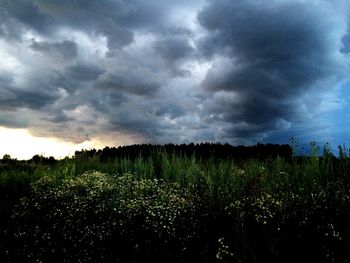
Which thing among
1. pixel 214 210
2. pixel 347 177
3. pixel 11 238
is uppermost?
pixel 347 177

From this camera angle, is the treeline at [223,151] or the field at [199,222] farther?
the treeline at [223,151]

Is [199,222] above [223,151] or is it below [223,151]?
below

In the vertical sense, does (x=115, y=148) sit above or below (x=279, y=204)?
above

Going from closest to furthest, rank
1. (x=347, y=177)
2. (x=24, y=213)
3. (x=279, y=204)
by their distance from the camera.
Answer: (x=279, y=204) < (x=347, y=177) < (x=24, y=213)

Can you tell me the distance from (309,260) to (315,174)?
4276 mm

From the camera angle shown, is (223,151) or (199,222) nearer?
(199,222)

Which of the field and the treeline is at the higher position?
the treeline

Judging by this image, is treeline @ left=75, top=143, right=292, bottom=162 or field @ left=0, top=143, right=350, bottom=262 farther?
treeline @ left=75, top=143, right=292, bottom=162

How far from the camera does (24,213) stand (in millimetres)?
10148

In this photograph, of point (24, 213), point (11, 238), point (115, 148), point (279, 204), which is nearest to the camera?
point (279, 204)

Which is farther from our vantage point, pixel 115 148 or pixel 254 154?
pixel 115 148

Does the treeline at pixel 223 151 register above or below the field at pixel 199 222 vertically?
above

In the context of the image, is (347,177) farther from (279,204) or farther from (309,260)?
(309,260)

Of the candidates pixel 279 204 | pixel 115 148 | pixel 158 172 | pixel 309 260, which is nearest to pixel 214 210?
pixel 279 204
